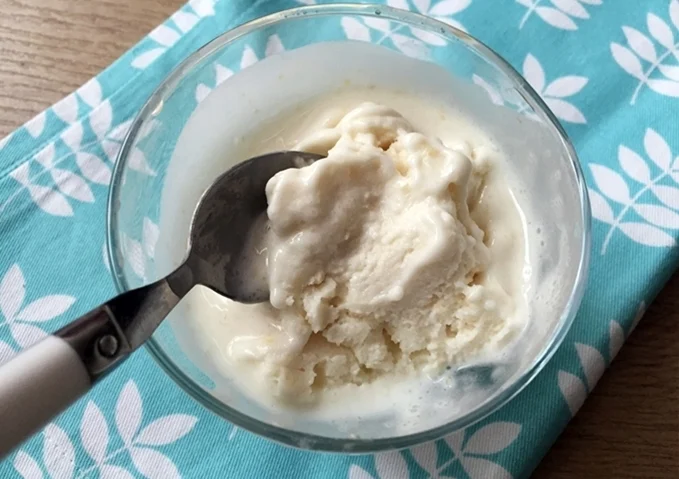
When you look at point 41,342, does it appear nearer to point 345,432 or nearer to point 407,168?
point 345,432

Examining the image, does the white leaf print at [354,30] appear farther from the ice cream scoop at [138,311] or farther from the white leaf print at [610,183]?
the white leaf print at [610,183]

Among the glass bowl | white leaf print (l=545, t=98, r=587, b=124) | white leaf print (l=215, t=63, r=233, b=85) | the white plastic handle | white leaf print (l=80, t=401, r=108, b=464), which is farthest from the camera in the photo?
white leaf print (l=545, t=98, r=587, b=124)

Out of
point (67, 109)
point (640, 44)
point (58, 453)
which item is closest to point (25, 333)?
point (58, 453)

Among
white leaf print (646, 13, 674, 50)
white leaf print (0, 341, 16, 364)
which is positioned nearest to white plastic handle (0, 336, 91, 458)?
white leaf print (0, 341, 16, 364)

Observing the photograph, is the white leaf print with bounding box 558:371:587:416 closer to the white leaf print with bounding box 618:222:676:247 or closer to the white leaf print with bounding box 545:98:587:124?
the white leaf print with bounding box 618:222:676:247

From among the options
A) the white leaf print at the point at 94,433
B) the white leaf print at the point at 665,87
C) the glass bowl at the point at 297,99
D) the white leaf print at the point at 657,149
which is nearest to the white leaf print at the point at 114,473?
the white leaf print at the point at 94,433

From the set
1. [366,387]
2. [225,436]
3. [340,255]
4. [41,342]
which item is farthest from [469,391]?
[41,342]
